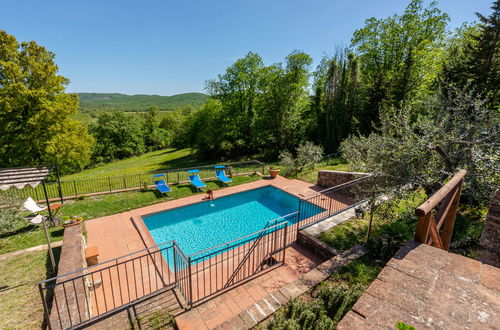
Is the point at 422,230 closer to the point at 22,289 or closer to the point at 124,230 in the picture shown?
the point at 22,289

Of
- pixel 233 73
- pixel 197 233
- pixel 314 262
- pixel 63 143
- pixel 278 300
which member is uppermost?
pixel 233 73

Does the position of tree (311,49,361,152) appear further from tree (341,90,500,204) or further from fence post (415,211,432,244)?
fence post (415,211,432,244)

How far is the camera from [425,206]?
2.04 m

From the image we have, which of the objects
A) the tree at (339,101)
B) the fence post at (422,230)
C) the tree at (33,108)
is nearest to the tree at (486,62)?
the tree at (339,101)

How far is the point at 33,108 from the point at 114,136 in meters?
26.8

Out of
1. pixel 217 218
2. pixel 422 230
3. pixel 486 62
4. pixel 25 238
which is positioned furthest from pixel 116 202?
pixel 486 62

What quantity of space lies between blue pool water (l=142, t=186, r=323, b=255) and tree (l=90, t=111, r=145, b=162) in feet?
107

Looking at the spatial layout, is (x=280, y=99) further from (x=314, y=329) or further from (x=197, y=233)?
(x=314, y=329)

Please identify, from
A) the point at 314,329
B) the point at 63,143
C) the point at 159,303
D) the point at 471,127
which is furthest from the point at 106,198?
the point at 471,127

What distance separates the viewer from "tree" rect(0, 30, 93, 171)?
11977 mm

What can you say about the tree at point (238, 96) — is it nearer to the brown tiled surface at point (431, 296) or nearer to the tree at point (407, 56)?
the tree at point (407, 56)

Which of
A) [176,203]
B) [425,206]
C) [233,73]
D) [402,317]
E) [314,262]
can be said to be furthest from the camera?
[233,73]

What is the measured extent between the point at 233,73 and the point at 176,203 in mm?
16537

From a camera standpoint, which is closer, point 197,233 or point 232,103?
point 197,233
